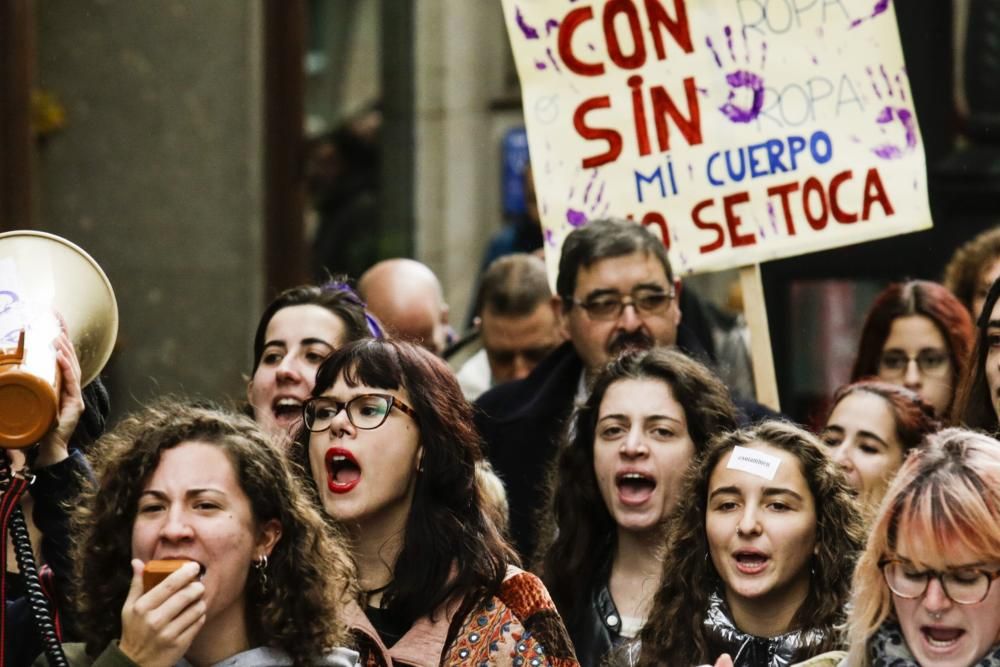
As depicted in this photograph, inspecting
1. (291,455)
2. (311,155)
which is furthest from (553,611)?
(311,155)

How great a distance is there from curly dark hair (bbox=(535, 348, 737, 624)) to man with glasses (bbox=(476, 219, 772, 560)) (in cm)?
45

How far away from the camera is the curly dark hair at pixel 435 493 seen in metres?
4.48

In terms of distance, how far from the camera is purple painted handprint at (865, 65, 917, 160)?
6.46 meters

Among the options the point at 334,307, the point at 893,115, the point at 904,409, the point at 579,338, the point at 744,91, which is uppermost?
the point at 744,91

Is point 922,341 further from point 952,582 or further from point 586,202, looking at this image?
point 952,582

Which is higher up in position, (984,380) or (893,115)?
(893,115)

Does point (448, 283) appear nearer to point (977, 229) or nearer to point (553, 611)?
point (977, 229)

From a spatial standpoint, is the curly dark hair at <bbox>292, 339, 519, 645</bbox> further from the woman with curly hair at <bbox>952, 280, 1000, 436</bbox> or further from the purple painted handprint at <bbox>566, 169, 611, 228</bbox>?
the purple painted handprint at <bbox>566, 169, 611, 228</bbox>

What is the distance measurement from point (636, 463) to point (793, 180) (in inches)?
63.8

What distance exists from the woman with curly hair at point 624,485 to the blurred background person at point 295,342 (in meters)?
0.67

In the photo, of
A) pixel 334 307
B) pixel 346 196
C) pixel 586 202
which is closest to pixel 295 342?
pixel 334 307

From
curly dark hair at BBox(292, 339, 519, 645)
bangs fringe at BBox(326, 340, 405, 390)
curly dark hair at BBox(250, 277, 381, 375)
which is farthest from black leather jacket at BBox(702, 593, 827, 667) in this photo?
curly dark hair at BBox(250, 277, 381, 375)

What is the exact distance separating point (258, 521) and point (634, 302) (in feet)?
6.85

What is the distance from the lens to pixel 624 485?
5.21 meters
